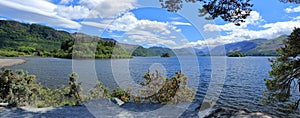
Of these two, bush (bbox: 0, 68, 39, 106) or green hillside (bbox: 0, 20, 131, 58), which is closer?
bush (bbox: 0, 68, 39, 106)

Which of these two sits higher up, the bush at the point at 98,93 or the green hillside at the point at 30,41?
the green hillside at the point at 30,41

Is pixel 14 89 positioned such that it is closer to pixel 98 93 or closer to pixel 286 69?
pixel 98 93

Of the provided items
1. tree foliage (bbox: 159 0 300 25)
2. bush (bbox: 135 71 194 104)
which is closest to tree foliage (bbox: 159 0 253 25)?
tree foliage (bbox: 159 0 300 25)

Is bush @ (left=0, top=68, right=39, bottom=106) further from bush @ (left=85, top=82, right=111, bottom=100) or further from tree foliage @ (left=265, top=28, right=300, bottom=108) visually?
tree foliage @ (left=265, top=28, right=300, bottom=108)

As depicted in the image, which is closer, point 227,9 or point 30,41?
point 227,9

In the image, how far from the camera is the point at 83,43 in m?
6.84

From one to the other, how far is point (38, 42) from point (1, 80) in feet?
352

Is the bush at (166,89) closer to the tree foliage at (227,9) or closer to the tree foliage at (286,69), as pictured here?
the tree foliage at (286,69)

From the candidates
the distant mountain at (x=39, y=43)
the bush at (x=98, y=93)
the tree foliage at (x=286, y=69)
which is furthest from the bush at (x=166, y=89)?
the distant mountain at (x=39, y=43)

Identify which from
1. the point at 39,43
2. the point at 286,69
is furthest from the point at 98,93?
the point at 39,43

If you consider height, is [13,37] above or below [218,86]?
above

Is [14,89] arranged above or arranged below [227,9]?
below

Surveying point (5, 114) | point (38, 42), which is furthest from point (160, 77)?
point (38, 42)

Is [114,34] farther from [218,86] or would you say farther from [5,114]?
[218,86]
